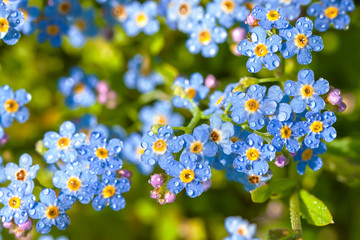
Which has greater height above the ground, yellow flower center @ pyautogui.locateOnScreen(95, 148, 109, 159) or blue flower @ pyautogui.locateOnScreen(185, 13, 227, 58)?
blue flower @ pyautogui.locateOnScreen(185, 13, 227, 58)

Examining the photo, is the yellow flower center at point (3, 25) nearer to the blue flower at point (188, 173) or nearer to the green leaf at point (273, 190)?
the blue flower at point (188, 173)

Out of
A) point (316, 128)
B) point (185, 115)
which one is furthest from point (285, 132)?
point (185, 115)

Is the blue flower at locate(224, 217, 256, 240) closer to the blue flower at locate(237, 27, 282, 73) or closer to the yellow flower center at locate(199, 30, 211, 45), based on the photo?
the blue flower at locate(237, 27, 282, 73)

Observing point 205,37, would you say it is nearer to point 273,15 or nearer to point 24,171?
point 273,15

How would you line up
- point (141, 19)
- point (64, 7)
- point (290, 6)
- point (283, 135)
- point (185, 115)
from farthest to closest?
1. point (185, 115)
2. point (141, 19)
3. point (64, 7)
4. point (290, 6)
5. point (283, 135)

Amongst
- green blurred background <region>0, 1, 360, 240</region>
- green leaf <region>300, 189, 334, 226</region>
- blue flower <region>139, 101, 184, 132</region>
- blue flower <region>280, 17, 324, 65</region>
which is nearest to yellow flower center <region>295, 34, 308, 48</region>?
blue flower <region>280, 17, 324, 65</region>

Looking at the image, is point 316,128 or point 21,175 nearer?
point 316,128

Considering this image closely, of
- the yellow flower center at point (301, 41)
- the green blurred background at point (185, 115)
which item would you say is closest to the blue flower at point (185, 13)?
the green blurred background at point (185, 115)
